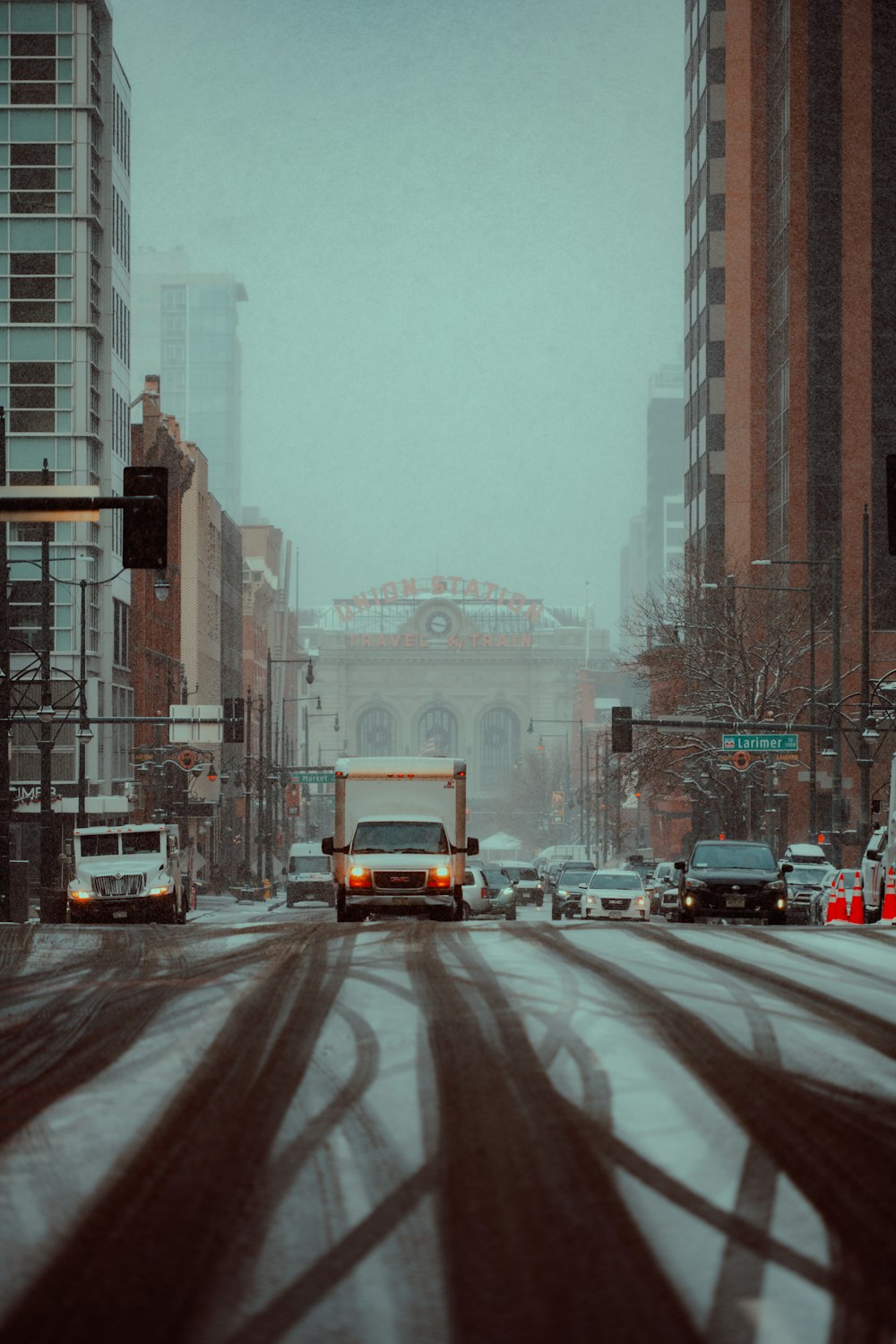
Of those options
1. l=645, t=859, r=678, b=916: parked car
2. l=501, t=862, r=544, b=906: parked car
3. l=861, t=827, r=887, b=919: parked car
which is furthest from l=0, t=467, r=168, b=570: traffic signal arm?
l=501, t=862, r=544, b=906: parked car

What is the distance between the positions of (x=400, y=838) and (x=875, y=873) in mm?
8473

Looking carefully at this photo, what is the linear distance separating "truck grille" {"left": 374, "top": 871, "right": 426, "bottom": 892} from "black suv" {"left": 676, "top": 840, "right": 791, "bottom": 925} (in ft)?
17.3

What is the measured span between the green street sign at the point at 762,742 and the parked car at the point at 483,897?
7.58 metres

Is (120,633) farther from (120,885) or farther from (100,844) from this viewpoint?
(120,885)

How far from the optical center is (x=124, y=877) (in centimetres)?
4006

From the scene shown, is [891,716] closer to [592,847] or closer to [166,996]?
[166,996]

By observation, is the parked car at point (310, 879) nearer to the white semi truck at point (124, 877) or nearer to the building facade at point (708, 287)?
the white semi truck at point (124, 877)

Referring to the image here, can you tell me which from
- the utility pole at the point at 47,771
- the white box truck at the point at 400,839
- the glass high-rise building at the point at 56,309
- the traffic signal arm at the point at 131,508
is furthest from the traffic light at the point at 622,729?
the traffic signal arm at the point at 131,508

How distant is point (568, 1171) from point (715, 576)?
65.7m

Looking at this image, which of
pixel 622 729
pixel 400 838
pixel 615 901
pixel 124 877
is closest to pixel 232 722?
pixel 622 729

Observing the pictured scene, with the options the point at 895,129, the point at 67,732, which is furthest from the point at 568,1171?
the point at 895,129

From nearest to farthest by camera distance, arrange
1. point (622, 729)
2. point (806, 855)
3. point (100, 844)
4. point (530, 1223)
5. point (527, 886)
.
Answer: point (530, 1223) → point (100, 844) → point (806, 855) → point (622, 729) → point (527, 886)

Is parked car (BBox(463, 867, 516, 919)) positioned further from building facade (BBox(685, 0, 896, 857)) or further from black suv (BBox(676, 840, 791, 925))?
building facade (BBox(685, 0, 896, 857))

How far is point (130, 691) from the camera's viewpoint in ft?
275
